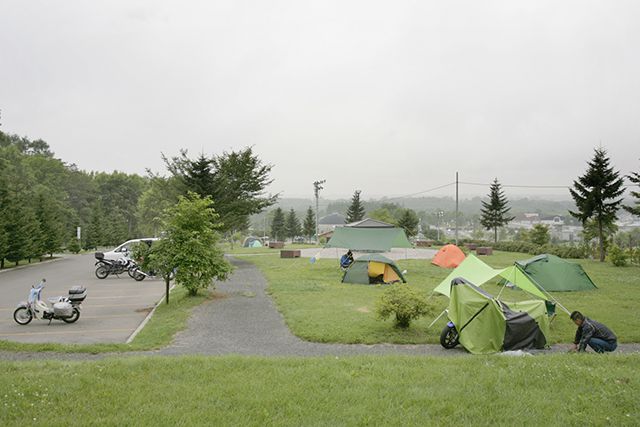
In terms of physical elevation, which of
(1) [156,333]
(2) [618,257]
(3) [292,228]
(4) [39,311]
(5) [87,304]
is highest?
(3) [292,228]

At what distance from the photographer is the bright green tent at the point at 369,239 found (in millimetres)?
24109

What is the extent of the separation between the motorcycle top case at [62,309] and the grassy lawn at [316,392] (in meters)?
4.89

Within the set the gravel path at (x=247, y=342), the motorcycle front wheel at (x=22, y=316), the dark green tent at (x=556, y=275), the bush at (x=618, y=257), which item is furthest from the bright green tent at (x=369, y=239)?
the motorcycle front wheel at (x=22, y=316)

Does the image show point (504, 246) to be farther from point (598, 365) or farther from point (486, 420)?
point (486, 420)

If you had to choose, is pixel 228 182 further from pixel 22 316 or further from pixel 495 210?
pixel 495 210

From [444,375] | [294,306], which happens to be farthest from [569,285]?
[444,375]

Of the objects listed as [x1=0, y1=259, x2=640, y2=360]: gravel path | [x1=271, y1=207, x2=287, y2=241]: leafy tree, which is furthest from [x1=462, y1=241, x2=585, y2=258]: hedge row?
[x1=271, y1=207, x2=287, y2=241]: leafy tree

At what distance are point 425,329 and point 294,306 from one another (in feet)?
13.4

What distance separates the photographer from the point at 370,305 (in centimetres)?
1359

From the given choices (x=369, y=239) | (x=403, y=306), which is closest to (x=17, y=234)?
(x=369, y=239)

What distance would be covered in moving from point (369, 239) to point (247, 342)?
51.3ft

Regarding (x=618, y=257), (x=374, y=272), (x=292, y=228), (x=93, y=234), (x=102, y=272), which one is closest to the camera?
(x=374, y=272)

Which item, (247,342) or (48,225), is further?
(48,225)

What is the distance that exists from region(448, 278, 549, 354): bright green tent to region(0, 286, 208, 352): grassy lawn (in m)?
6.11
